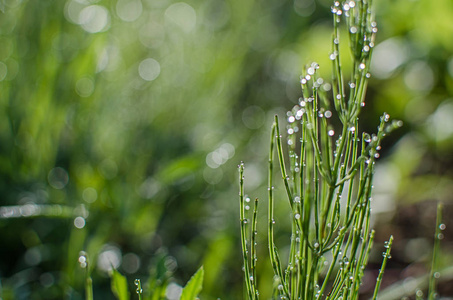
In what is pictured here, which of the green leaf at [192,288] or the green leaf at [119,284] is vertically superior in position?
the green leaf at [192,288]

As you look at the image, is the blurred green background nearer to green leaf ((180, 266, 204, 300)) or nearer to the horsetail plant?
green leaf ((180, 266, 204, 300))

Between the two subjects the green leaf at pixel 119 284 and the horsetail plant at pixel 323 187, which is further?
the green leaf at pixel 119 284

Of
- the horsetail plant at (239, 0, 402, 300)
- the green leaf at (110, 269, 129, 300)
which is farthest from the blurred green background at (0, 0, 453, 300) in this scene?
the horsetail plant at (239, 0, 402, 300)

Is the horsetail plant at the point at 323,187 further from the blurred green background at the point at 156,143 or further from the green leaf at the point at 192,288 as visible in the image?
the blurred green background at the point at 156,143

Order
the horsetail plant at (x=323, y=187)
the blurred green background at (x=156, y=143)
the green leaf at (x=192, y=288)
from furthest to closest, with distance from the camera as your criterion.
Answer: the blurred green background at (x=156, y=143), the green leaf at (x=192, y=288), the horsetail plant at (x=323, y=187)

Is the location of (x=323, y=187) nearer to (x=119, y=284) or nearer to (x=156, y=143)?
(x=119, y=284)

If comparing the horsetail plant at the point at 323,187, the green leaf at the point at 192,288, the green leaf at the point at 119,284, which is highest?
the horsetail plant at the point at 323,187

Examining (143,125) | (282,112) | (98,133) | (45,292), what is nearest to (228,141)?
(143,125)

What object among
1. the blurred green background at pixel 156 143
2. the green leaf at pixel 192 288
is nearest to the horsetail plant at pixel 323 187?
the green leaf at pixel 192 288

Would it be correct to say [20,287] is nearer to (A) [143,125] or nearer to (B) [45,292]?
(B) [45,292]
